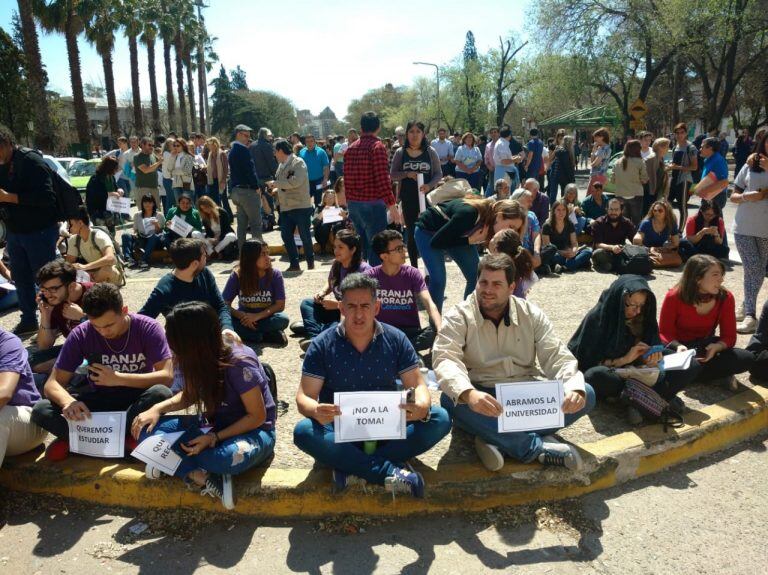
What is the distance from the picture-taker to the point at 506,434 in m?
3.30

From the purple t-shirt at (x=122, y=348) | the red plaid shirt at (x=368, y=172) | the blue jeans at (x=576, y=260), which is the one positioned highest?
the red plaid shirt at (x=368, y=172)

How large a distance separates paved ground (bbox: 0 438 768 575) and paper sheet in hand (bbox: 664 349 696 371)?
2.48ft

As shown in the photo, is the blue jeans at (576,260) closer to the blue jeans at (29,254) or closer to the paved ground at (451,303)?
the paved ground at (451,303)

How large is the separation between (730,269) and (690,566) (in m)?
6.36

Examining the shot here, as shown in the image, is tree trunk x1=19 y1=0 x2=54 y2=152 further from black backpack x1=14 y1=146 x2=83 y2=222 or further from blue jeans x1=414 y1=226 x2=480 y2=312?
blue jeans x1=414 y1=226 x2=480 y2=312

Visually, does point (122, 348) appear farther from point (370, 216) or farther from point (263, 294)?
point (370, 216)

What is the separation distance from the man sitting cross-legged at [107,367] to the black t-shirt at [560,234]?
246 inches

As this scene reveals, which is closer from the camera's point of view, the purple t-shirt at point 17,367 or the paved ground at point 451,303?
the purple t-shirt at point 17,367

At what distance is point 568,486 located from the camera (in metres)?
3.29

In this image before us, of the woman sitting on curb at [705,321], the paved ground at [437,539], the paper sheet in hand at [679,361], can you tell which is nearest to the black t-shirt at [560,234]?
the woman sitting on curb at [705,321]

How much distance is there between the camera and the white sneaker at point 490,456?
10.7 feet

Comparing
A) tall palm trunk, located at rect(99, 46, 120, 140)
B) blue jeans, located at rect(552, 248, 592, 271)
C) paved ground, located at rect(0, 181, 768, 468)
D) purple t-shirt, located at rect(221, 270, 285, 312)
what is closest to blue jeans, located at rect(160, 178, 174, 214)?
paved ground, located at rect(0, 181, 768, 468)

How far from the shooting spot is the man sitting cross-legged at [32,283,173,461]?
3.45 m

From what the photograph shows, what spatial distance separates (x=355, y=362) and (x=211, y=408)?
0.81m
